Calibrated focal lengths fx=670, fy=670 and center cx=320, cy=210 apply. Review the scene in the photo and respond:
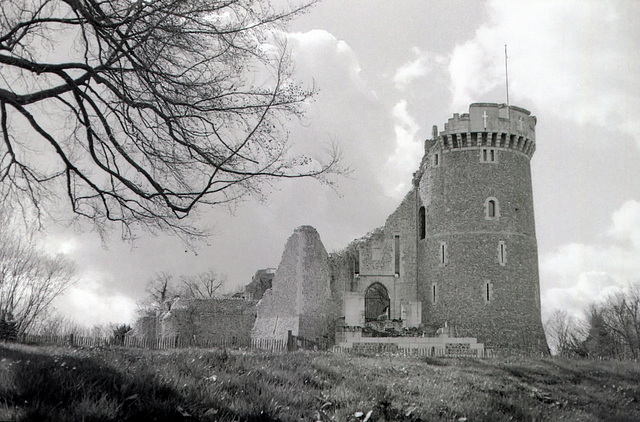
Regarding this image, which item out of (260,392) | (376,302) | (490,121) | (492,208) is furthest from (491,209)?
(260,392)

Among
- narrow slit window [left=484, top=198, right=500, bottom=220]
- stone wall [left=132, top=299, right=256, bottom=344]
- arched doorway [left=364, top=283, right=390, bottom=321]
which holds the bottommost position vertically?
stone wall [left=132, top=299, right=256, bottom=344]

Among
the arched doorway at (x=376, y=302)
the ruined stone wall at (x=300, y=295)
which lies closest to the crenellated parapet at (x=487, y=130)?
the arched doorway at (x=376, y=302)

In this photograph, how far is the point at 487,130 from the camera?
3481 cm

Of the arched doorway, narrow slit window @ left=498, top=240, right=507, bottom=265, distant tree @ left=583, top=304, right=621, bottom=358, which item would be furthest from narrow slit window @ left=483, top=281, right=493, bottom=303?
distant tree @ left=583, top=304, right=621, bottom=358

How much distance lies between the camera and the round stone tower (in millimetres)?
33094

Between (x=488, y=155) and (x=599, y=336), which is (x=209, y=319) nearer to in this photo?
(x=488, y=155)

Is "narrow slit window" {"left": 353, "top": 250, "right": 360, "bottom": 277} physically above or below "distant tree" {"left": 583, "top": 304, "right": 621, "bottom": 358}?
above

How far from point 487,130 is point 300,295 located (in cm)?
1295

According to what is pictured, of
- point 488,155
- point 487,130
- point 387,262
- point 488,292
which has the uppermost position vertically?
point 487,130

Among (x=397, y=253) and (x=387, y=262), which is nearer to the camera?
(x=387, y=262)

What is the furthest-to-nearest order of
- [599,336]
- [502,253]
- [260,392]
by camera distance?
[599,336]
[502,253]
[260,392]

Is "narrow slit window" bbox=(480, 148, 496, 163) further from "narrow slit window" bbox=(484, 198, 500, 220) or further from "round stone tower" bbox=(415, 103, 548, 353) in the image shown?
"narrow slit window" bbox=(484, 198, 500, 220)

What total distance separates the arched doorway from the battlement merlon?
9.61 meters

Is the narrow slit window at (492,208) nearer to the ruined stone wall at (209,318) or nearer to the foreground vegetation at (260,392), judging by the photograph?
the ruined stone wall at (209,318)
